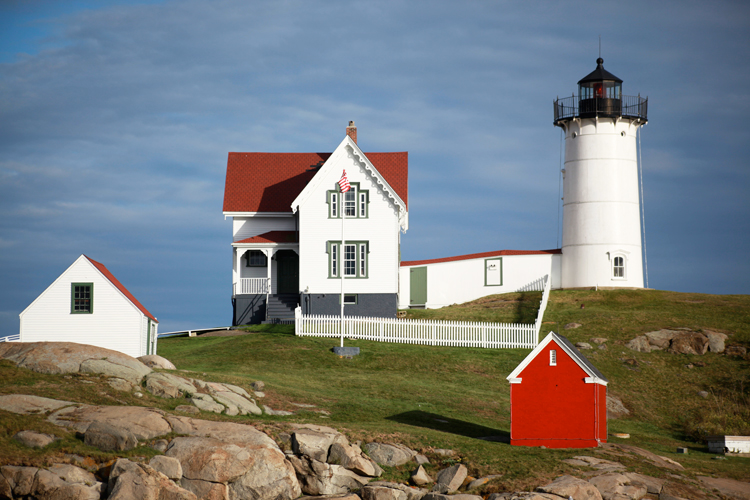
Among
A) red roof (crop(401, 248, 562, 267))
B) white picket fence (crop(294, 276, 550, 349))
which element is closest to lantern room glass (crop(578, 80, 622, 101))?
red roof (crop(401, 248, 562, 267))

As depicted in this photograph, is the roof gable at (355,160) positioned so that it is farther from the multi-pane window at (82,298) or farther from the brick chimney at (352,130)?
the multi-pane window at (82,298)

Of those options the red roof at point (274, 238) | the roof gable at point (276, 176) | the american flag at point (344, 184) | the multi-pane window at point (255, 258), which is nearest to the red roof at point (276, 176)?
the roof gable at point (276, 176)

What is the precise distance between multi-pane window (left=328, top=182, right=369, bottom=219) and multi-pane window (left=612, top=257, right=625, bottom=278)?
1521cm

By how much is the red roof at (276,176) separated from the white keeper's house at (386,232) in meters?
0.07

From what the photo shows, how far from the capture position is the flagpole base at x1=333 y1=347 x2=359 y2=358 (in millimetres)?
31531

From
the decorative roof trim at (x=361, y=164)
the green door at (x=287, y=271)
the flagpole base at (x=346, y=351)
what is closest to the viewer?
the flagpole base at (x=346, y=351)

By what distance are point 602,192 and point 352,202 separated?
14.9 meters

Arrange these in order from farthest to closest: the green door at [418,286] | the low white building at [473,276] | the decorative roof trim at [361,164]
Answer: the green door at [418,286] < the low white building at [473,276] < the decorative roof trim at [361,164]

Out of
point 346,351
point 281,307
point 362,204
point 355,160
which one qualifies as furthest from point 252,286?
point 346,351

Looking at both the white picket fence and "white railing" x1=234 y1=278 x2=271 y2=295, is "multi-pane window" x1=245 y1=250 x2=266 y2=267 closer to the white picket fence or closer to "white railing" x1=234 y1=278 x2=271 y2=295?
"white railing" x1=234 y1=278 x2=271 y2=295

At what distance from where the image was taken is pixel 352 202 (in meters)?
39.7

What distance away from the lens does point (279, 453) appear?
1689 cm

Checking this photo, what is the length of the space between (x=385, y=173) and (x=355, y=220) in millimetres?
5327

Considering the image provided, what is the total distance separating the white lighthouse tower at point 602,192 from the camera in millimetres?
43438
